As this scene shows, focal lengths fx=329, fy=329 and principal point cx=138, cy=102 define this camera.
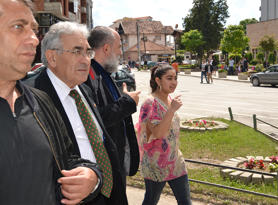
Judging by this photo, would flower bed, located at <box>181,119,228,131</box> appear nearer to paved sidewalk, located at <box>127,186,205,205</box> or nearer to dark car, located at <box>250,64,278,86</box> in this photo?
paved sidewalk, located at <box>127,186,205,205</box>

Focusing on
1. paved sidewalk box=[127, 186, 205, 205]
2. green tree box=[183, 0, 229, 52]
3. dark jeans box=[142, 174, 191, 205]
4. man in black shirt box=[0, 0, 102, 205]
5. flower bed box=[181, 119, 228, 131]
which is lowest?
paved sidewalk box=[127, 186, 205, 205]

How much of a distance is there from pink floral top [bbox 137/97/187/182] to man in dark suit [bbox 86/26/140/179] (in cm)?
40

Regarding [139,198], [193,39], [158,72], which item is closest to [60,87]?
[158,72]

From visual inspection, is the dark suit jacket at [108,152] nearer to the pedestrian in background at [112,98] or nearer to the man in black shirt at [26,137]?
the pedestrian in background at [112,98]

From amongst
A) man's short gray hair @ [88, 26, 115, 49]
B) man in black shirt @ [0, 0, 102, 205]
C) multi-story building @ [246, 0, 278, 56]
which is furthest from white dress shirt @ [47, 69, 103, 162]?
multi-story building @ [246, 0, 278, 56]

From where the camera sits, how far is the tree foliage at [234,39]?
140 ft

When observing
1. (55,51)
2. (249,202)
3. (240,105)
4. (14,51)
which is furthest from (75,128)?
(240,105)

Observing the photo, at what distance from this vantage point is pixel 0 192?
4.31 feet

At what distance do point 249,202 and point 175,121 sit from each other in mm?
1750

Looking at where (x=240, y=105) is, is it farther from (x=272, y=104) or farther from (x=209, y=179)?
(x=209, y=179)

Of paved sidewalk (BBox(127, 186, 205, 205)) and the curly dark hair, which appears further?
paved sidewalk (BBox(127, 186, 205, 205))

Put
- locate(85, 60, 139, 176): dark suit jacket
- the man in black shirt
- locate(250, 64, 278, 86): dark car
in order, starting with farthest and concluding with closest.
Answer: locate(250, 64, 278, 86): dark car < locate(85, 60, 139, 176): dark suit jacket < the man in black shirt

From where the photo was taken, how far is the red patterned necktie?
83.8 inches

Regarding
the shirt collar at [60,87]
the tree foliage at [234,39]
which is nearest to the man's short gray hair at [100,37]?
the shirt collar at [60,87]
